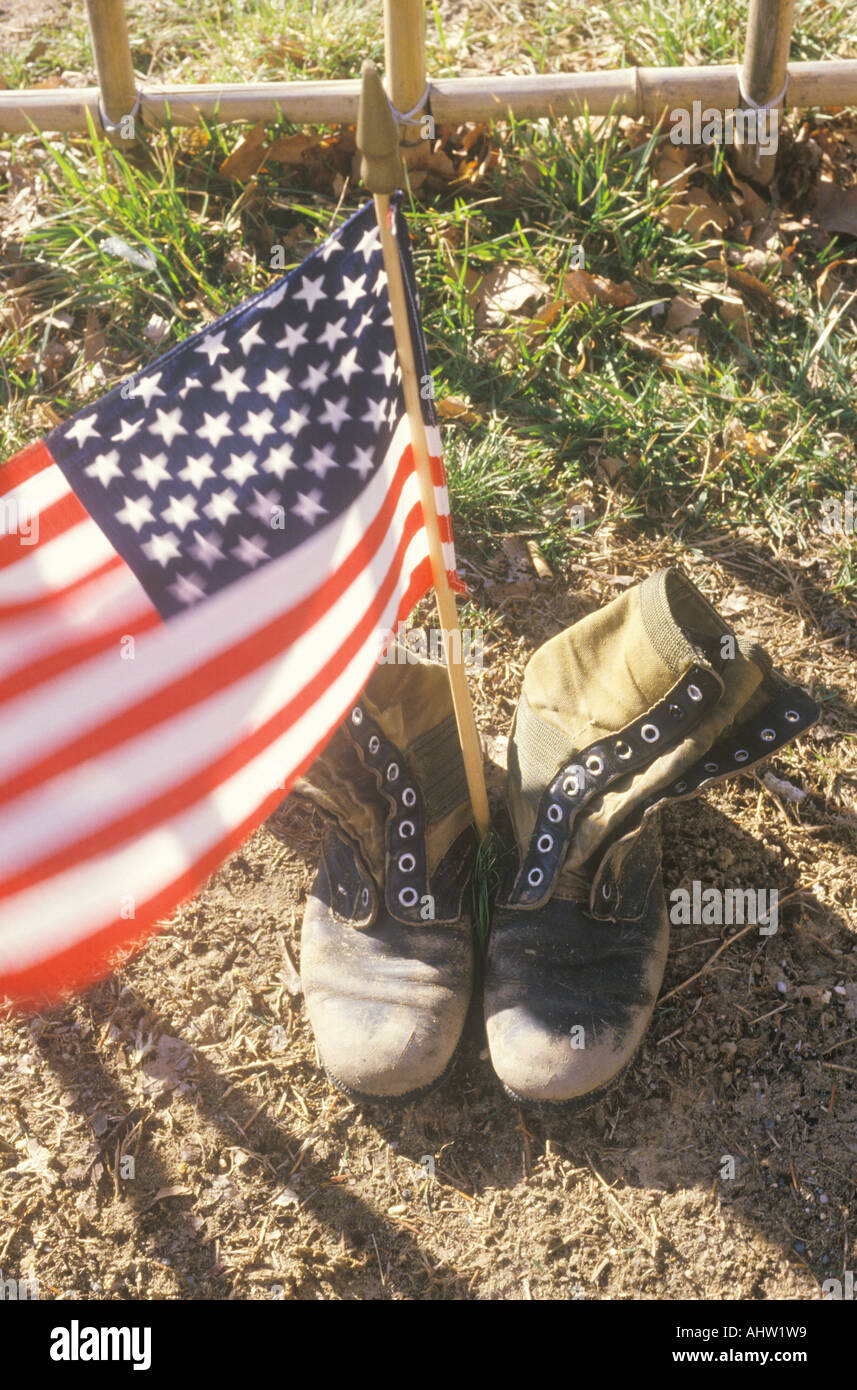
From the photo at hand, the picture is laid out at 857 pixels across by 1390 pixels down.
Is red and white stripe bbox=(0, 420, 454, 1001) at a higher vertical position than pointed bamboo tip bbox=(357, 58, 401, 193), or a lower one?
lower

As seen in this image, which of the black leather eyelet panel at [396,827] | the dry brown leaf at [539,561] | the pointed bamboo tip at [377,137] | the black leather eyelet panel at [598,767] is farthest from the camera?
the dry brown leaf at [539,561]

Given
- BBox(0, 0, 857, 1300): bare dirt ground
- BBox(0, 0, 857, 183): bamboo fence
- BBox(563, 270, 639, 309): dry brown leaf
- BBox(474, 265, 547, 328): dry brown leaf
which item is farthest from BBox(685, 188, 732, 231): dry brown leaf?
BBox(0, 0, 857, 1300): bare dirt ground

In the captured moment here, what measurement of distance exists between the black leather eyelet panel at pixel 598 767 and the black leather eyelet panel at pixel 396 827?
0.73 ft

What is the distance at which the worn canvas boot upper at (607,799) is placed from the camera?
2.26 metres

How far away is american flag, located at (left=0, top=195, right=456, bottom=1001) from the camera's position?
178 centimetres

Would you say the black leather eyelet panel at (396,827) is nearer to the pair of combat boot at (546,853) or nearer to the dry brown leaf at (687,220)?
the pair of combat boot at (546,853)

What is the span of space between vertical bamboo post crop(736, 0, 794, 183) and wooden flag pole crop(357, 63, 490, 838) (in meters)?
2.17

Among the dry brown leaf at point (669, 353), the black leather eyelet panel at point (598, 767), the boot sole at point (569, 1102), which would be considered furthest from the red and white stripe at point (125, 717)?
the dry brown leaf at point (669, 353)

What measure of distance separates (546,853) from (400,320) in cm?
117

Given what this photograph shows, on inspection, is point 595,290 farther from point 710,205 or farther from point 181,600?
point 181,600

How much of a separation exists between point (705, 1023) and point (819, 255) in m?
2.45

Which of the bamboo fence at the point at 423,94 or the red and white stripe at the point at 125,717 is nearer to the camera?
the red and white stripe at the point at 125,717

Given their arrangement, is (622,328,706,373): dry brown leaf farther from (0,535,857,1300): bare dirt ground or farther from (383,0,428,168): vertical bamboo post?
(0,535,857,1300): bare dirt ground

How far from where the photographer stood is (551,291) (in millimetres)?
3443
